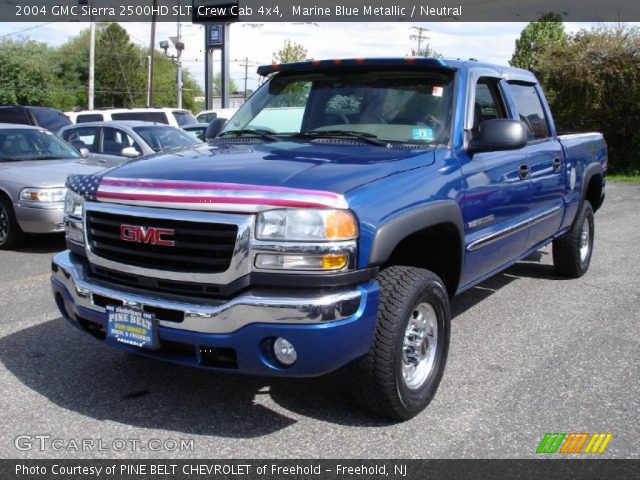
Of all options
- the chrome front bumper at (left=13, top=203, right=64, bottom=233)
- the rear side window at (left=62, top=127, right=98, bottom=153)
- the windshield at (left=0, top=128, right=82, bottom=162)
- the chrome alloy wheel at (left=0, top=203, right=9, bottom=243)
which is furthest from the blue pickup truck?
the rear side window at (left=62, top=127, right=98, bottom=153)

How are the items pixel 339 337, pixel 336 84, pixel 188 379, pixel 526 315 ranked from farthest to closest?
1. pixel 526 315
2. pixel 336 84
3. pixel 188 379
4. pixel 339 337

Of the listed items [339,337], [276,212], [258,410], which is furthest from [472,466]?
[276,212]

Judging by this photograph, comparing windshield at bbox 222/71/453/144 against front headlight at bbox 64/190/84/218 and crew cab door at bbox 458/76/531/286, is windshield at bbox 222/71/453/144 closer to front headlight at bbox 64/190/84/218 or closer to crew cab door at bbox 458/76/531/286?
crew cab door at bbox 458/76/531/286

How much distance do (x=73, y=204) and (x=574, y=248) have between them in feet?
15.7

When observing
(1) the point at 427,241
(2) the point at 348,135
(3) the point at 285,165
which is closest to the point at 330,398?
(1) the point at 427,241

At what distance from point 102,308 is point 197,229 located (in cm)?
72

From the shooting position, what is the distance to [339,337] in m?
3.05

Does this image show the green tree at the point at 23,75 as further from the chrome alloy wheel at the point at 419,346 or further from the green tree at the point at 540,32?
the chrome alloy wheel at the point at 419,346

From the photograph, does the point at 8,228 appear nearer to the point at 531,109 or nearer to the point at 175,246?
the point at 175,246

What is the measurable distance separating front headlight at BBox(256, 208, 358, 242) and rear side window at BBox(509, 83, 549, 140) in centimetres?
275

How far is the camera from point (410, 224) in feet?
11.3

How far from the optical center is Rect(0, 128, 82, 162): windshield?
9.01 meters

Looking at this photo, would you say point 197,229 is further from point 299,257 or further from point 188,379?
point 188,379

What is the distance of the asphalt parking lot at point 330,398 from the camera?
336 centimetres
